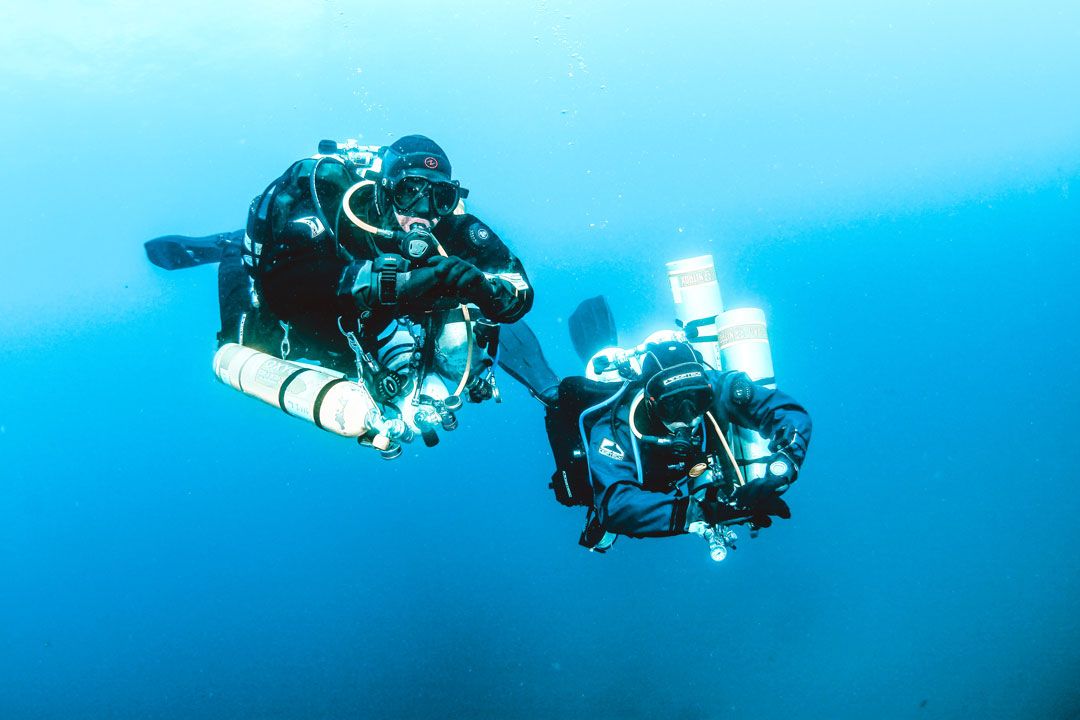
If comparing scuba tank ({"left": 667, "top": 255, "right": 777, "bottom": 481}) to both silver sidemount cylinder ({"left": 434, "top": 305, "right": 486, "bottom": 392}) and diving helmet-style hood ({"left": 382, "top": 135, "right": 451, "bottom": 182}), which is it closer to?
silver sidemount cylinder ({"left": 434, "top": 305, "right": 486, "bottom": 392})

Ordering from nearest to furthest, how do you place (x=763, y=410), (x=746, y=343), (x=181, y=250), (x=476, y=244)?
(x=476, y=244), (x=763, y=410), (x=746, y=343), (x=181, y=250)

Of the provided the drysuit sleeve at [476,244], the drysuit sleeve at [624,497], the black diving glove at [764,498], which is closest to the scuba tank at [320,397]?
the drysuit sleeve at [476,244]

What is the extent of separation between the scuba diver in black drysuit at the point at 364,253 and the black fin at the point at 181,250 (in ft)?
7.34

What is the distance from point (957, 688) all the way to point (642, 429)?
11.6 m

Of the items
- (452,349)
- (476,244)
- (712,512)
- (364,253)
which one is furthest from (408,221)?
(712,512)

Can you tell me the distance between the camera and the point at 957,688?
32.0ft

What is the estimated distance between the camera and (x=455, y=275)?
1.90 metres

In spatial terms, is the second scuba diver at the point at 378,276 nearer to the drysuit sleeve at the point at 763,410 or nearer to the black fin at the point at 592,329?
the drysuit sleeve at the point at 763,410

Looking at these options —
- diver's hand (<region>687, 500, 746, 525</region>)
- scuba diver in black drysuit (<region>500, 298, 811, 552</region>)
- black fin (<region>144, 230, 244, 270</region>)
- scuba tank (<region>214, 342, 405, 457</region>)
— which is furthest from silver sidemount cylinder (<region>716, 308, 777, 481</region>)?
black fin (<region>144, 230, 244, 270</region>)

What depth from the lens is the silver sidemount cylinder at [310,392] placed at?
6.81 feet

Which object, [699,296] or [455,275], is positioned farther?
[699,296]

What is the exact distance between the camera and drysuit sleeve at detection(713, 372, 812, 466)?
10.8 feet

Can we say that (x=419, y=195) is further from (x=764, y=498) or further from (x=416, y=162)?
(x=764, y=498)

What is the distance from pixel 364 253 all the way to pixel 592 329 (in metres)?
3.56
